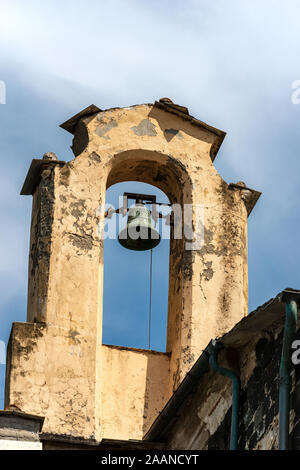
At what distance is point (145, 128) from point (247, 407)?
4.40m

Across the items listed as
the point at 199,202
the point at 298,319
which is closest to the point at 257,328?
the point at 298,319

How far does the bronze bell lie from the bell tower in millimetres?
216

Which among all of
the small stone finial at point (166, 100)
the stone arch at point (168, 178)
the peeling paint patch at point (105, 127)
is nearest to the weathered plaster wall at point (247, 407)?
the stone arch at point (168, 178)

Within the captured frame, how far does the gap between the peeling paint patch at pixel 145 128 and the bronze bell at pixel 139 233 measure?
0.79 metres

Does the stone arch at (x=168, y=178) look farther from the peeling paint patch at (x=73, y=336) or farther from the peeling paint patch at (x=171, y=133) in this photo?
the peeling paint patch at (x=73, y=336)

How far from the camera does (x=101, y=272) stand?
13.0 metres

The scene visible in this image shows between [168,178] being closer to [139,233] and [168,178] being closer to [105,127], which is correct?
[139,233]

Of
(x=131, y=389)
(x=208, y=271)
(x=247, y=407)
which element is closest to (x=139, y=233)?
(x=208, y=271)

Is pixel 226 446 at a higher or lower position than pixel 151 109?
lower

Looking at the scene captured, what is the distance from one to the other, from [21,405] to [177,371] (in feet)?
5.21

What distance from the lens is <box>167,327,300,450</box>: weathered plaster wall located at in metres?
9.69

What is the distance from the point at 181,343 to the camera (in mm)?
12859

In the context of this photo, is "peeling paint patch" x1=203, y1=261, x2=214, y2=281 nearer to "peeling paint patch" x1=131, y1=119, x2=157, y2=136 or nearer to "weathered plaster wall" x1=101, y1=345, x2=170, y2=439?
"weathered plaster wall" x1=101, y1=345, x2=170, y2=439

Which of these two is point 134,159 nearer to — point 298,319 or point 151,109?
point 151,109
